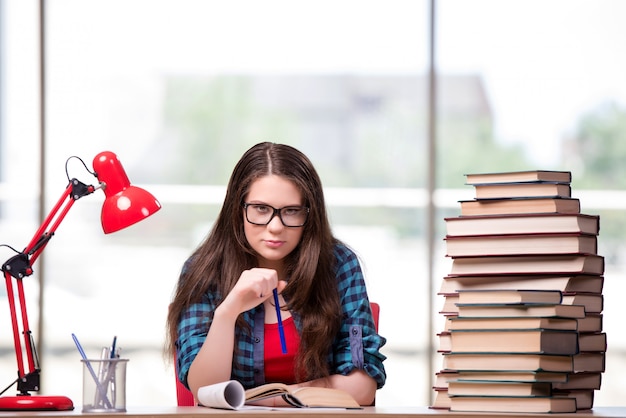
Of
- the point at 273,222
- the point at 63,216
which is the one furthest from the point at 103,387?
the point at 273,222

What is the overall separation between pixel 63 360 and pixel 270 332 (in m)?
2.28

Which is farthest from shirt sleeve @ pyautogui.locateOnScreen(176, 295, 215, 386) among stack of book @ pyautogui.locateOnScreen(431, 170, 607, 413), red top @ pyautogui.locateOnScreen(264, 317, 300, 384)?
stack of book @ pyautogui.locateOnScreen(431, 170, 607, 413)

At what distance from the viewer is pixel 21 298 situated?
77.1 inches

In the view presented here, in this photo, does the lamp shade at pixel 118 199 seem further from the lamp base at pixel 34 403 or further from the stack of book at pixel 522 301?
the stack of book at pixel 522 301

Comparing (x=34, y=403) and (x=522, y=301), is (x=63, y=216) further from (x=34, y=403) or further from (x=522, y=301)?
(x=522, y=301)

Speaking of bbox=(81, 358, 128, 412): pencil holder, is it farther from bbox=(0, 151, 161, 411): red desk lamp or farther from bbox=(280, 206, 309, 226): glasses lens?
bbox=(280, 206, 309, 226): glasses lens

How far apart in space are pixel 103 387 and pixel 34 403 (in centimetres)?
13

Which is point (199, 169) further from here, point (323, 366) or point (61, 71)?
point (323, 366)

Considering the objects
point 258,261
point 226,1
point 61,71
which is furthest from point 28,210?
point 258,261

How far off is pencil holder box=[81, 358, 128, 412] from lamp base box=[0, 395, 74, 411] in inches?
1.9

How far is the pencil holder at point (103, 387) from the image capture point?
1742 mm

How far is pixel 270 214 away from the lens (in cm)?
213

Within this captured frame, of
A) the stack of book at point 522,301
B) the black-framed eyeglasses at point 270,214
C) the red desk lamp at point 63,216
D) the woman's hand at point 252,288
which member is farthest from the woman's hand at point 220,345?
the stack of book at point 522,301

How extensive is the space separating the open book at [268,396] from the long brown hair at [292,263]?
1.05 feet
